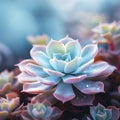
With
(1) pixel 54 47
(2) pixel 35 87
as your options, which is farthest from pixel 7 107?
(1) pixel 54 47

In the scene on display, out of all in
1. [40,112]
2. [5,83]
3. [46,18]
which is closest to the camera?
[40,112]

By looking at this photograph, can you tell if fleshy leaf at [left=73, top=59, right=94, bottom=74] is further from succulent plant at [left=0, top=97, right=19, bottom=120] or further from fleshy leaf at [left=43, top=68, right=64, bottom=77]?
succulent plant at [left=0, top=97, right=19, bottom=120]

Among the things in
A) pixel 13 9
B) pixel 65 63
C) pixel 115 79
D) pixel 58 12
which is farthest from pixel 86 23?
pixel 65 63

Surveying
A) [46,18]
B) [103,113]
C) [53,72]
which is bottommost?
[103,113]

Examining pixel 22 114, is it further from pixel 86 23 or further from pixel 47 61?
pixel 86 23

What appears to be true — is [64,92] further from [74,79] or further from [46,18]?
[46,18]

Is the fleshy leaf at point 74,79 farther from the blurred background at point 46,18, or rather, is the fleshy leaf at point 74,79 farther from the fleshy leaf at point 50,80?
the blurred background at point 46,18

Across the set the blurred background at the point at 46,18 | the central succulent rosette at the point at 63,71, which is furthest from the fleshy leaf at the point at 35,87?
the blurred background at the point at 46,18
